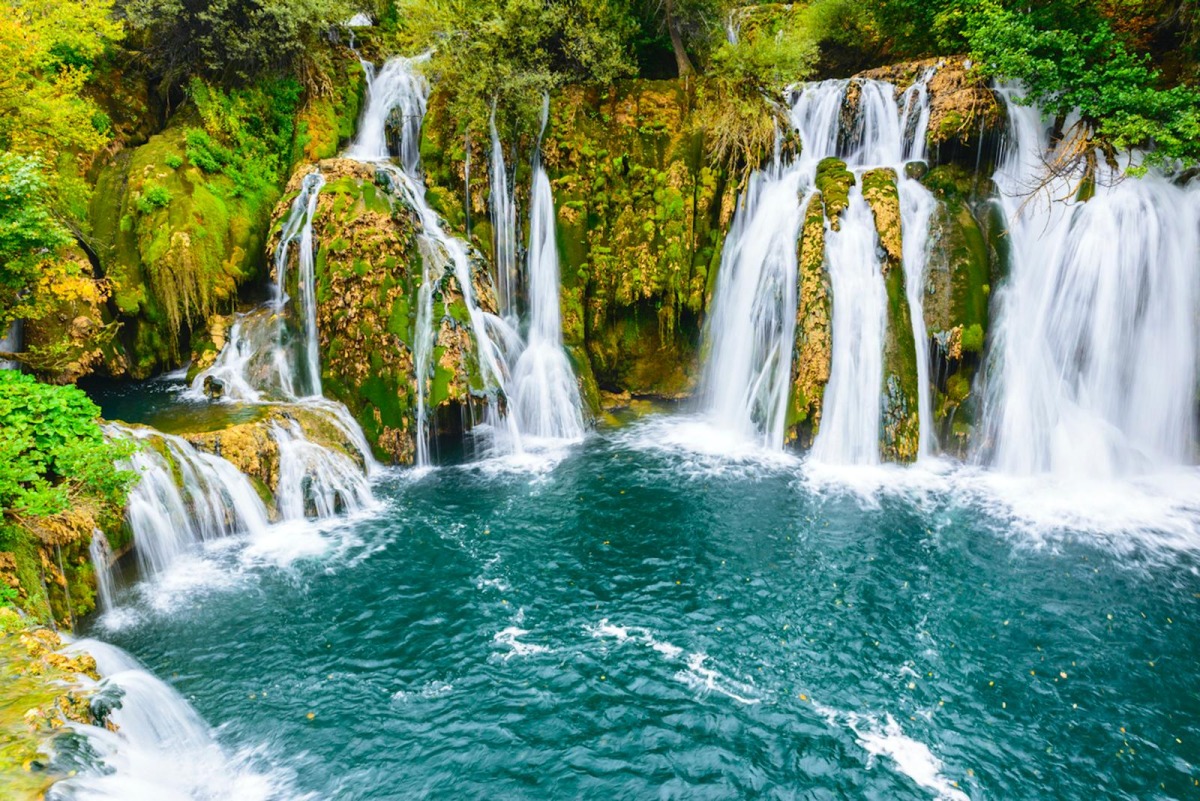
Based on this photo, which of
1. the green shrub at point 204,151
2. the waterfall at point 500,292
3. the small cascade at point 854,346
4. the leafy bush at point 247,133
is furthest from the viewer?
the leafy bush at point 247,133

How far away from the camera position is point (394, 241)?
47.6ft

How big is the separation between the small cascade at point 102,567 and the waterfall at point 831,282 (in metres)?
12.6

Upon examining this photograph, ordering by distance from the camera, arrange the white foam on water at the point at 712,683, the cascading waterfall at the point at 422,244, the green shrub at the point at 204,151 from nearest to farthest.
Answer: the white foam on water at the point at 712,683 → the cascading waterfall at the point at 422,244 → the green shrub at the point at 204,151

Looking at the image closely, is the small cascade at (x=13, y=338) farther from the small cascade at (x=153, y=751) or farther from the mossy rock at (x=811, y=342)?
the mossy rock at (x=811, y=342)

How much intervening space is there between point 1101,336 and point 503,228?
14519 mm

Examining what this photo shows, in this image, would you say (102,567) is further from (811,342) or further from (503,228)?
(811,342)

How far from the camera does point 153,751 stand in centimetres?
616

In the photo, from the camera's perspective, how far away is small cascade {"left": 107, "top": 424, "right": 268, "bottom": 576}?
9.81 m

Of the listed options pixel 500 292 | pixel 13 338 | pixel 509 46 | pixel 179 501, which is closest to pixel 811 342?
pixel 500 292

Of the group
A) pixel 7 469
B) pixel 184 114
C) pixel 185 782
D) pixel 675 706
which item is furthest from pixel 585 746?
pixel 184 114

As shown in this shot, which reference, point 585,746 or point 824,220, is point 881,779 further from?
point 824,220

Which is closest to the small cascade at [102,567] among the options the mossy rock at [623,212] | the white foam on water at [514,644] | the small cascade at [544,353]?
the white foam on water at [514,644]

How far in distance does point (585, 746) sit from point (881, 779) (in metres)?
3.16

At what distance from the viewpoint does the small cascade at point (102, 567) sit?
891cm
